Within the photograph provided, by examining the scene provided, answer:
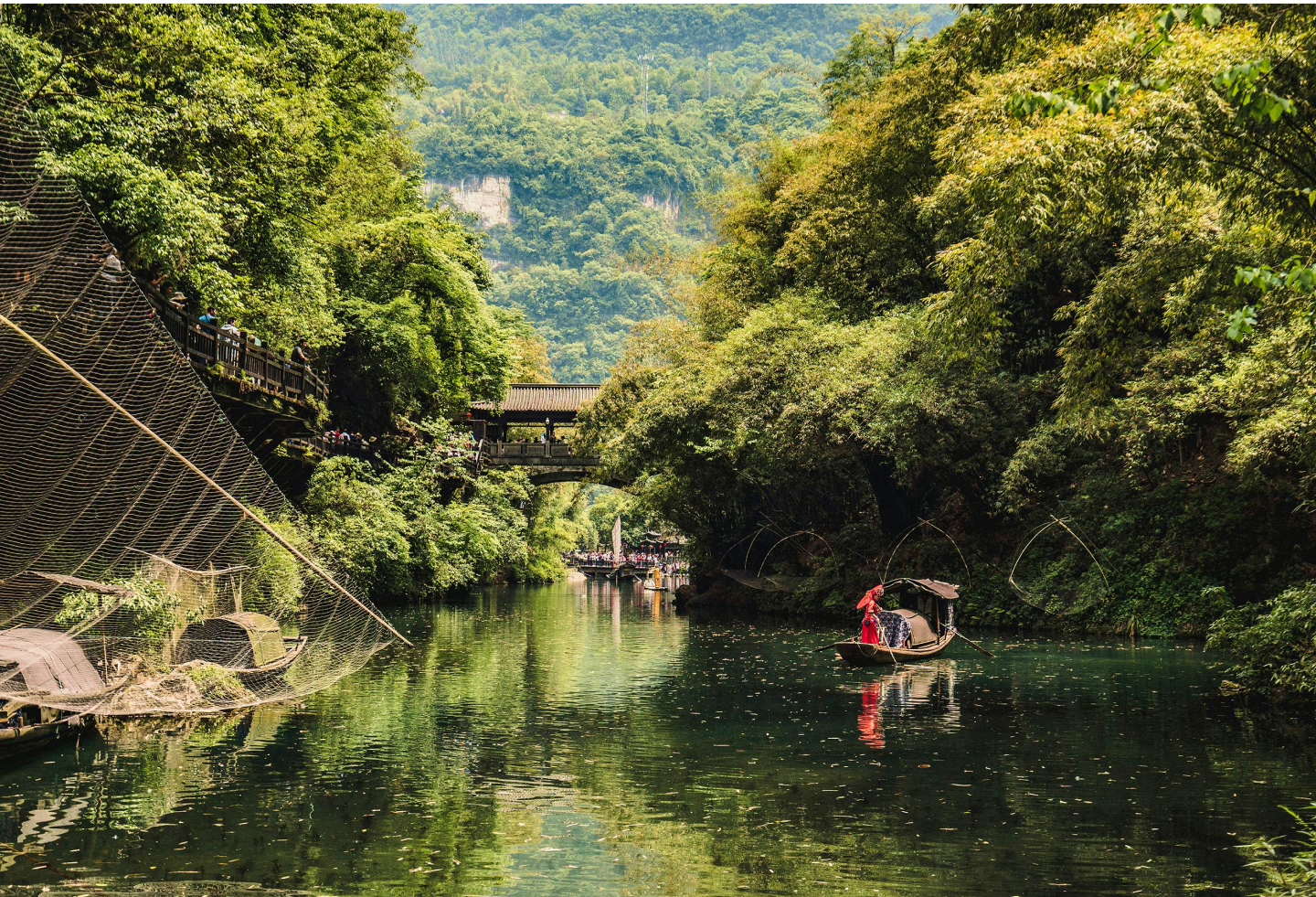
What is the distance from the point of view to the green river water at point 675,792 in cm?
926

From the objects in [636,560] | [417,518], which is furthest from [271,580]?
[636,560]

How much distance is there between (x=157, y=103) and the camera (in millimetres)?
20625

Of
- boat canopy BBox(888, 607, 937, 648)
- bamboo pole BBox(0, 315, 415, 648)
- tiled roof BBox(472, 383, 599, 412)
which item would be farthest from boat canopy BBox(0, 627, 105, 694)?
tiled roof BBox(472, 383, 599, 412)

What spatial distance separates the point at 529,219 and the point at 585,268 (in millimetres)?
20740

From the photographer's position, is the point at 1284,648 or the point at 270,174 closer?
the point at 1284,648

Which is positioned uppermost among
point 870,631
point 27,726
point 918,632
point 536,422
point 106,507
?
point 536,422

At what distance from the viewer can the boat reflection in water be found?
646 inches

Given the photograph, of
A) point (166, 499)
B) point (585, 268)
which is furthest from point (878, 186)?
point (585, 268)

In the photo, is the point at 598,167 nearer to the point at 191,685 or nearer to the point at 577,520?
the point at 577,520

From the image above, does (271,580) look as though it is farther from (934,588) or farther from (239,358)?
(934,588)

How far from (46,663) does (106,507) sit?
2.21 metres

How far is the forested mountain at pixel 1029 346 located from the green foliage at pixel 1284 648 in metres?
0.05

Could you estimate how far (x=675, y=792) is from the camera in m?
12.3

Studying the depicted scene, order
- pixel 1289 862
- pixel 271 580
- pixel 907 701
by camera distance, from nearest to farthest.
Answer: pixel 1289 862
pixel 907 701
pixel 271 580
